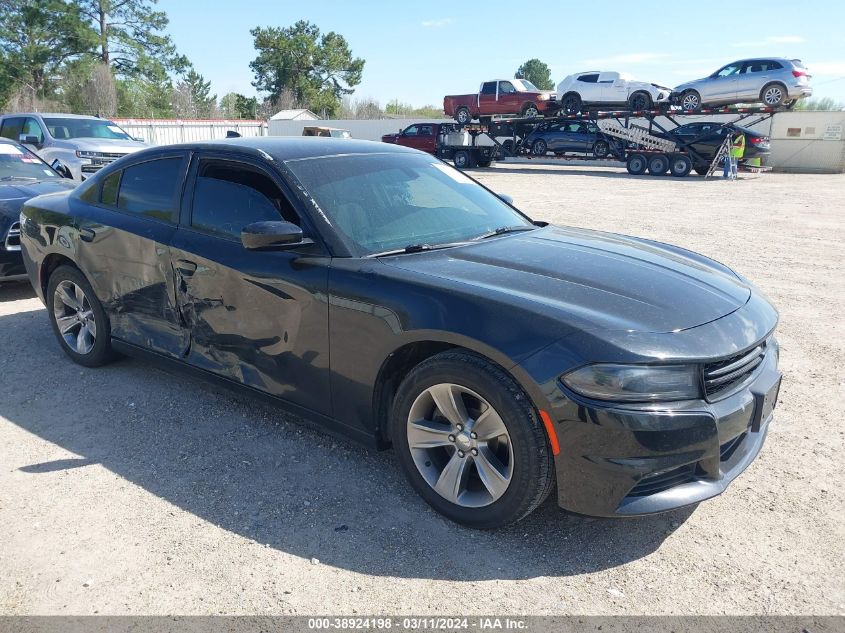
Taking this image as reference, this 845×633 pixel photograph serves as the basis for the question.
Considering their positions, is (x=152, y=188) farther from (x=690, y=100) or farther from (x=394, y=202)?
(x=690, y=100)

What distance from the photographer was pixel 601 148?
26344mm

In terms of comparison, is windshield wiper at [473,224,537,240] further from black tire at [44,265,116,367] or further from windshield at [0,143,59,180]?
windshield at [0,143,59,180]

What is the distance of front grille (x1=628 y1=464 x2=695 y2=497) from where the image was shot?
2.58 m

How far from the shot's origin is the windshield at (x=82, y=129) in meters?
13.3

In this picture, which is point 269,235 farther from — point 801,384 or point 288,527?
point 801,384

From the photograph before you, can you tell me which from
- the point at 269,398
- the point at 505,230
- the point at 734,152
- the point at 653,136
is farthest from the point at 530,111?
the point at 269,398

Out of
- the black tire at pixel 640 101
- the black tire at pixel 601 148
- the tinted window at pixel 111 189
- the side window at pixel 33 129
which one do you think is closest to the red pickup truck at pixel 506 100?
the black tire at pixel 601 148

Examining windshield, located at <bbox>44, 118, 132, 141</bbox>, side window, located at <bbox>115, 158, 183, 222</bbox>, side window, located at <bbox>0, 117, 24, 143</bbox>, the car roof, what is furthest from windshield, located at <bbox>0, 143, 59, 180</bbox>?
side window, located at <bbox>0, 117, 24, 143</bbox>

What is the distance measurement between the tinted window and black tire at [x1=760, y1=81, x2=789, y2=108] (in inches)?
951

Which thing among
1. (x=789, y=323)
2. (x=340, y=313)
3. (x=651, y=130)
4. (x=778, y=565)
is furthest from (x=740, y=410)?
(x=651, y=130)

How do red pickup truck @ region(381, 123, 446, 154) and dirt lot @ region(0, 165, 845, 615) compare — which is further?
red pickup truck @ region(381, 123, 446, 154)

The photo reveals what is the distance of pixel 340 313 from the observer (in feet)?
10.3

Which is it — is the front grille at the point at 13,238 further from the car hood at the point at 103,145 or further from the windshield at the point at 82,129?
the windshield at the point at 82,129

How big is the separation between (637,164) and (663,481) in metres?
25.1
